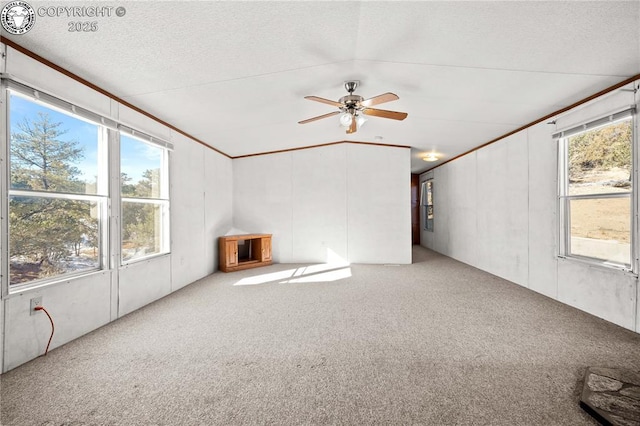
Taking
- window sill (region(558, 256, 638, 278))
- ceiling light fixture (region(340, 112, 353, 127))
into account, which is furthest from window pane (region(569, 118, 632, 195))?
ceiling light fixture (region(340, 112, 353, 127))

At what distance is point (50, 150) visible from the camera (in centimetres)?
247

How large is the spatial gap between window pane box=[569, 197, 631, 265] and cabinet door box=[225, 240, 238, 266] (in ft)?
18.6

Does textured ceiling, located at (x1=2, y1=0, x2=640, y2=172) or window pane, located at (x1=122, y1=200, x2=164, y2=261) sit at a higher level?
textured ceiling, located at (x1=2, y1=0, x2=640, y2=172)

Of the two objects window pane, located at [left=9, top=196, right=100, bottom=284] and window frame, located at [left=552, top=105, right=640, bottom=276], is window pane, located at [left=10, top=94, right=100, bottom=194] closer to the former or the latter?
window pane, located at [left=9, top=196, right=100, bottom=284]

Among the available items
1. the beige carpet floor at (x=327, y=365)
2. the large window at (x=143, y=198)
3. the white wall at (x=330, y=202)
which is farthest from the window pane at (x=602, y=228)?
the large window at (x=143, y=198)

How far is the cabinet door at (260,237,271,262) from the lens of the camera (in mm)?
6098

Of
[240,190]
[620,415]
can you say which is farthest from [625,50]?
[240,190]

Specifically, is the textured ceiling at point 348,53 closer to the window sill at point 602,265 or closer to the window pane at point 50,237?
the window pane at point 50,237

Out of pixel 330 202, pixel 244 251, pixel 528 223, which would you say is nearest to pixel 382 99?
pixel 528 223

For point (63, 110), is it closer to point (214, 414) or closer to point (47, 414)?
point (47, 414)

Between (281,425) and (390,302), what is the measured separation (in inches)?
94.0

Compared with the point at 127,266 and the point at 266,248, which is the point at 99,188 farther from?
the point at 266,248

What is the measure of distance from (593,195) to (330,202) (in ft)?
14.6

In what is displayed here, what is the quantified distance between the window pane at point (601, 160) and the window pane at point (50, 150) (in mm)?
5783
